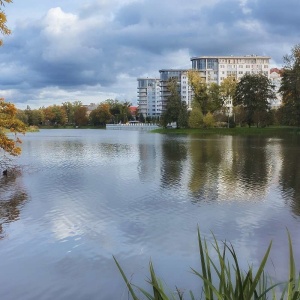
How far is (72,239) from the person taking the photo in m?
9.50

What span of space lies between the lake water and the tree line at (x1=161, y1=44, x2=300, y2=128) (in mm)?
43347

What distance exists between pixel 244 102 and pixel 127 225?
68.1 metres

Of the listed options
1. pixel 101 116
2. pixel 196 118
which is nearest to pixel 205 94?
pixel 196 118

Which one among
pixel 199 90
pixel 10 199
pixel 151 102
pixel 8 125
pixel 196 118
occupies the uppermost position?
pixel 151 102

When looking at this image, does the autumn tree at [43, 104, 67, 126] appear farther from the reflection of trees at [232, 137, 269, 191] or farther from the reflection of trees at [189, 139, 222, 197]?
the reflection of trees at [232, 137, 269, 191]

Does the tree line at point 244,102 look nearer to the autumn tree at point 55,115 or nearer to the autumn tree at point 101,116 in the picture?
the autumn tree at point 101,116

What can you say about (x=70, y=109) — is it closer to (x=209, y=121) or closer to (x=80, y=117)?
(x=80, y=117)

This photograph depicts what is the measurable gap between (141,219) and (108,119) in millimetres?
151290

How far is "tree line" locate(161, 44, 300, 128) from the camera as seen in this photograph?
197 feet

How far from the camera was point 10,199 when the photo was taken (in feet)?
45.7

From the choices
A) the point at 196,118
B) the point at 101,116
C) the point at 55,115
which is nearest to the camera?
the point at 196,118

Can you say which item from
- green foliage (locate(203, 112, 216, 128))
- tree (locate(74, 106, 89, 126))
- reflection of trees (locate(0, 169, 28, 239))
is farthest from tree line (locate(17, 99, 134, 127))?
reflection of trees (locate(0, 169, 28, 239))

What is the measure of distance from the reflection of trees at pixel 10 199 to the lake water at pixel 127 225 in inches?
1.2

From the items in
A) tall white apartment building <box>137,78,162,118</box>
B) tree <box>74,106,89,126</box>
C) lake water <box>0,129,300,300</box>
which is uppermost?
tall white apartment building <box>137,78,162,118</box>
